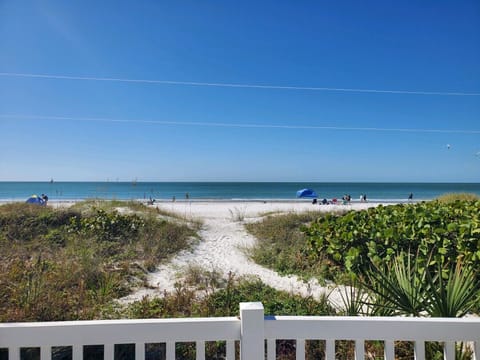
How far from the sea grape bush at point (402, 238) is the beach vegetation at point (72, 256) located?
3.68 m

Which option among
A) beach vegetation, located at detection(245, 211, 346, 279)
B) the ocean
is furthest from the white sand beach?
the ocean

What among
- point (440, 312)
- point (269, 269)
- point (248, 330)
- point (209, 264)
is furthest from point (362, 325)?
point (209, 264)

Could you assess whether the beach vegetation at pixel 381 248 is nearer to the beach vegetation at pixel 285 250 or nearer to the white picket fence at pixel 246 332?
the beach vegetation at pixel 285 250

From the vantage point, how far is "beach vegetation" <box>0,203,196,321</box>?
3092 millimetres

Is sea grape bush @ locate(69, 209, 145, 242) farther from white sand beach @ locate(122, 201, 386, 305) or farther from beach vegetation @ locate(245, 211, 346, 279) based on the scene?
beach vegetation @ locate(245, 211, 346, 279)

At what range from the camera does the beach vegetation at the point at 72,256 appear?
3.09 metres

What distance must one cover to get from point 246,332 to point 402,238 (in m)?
4.04

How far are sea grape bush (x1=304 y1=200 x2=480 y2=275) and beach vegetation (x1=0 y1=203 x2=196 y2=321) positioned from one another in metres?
3.68

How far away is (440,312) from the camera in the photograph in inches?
68.7

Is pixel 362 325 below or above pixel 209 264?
above

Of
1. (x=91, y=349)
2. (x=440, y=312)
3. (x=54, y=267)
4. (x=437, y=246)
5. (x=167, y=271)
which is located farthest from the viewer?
(x=167, y=271)

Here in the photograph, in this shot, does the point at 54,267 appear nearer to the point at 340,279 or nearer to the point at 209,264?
the point at 209,264

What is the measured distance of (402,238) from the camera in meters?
4.24

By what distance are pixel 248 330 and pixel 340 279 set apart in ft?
12.3
